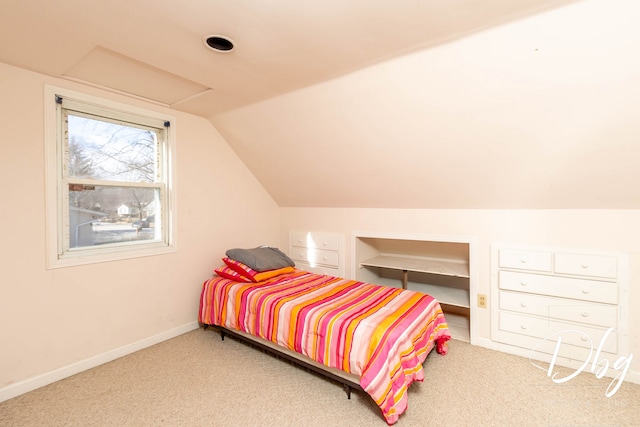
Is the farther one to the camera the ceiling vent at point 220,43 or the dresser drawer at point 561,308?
the dresser drawer at point 561,308

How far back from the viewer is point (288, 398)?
1.90 m

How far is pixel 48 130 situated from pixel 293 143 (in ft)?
5.88

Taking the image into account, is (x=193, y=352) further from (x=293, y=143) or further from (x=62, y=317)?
(x=293, y=143)

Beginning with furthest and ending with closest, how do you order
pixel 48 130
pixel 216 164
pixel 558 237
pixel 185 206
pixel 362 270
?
pixel 362 270 < pixel 216 164 < pixel 185 206 < pixel 558 237 < pixel 48 130

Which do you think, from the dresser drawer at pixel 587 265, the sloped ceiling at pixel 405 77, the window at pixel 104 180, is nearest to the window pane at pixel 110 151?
the window at pixel 104 180

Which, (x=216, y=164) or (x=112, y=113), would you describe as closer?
(x=112, y=113)

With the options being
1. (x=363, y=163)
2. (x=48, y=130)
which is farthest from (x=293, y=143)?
(x=48, y=130)

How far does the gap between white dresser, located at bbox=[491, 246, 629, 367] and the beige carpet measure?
187 millimetres

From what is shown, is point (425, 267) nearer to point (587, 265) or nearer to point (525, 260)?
point (525, 260)

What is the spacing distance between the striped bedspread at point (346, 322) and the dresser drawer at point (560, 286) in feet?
2.23

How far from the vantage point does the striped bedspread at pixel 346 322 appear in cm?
167

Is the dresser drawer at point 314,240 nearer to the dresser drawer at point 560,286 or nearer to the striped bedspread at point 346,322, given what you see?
the striped bedspread at point 346,322

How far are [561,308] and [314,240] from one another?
7.68 feet

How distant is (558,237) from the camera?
227 centimetres
